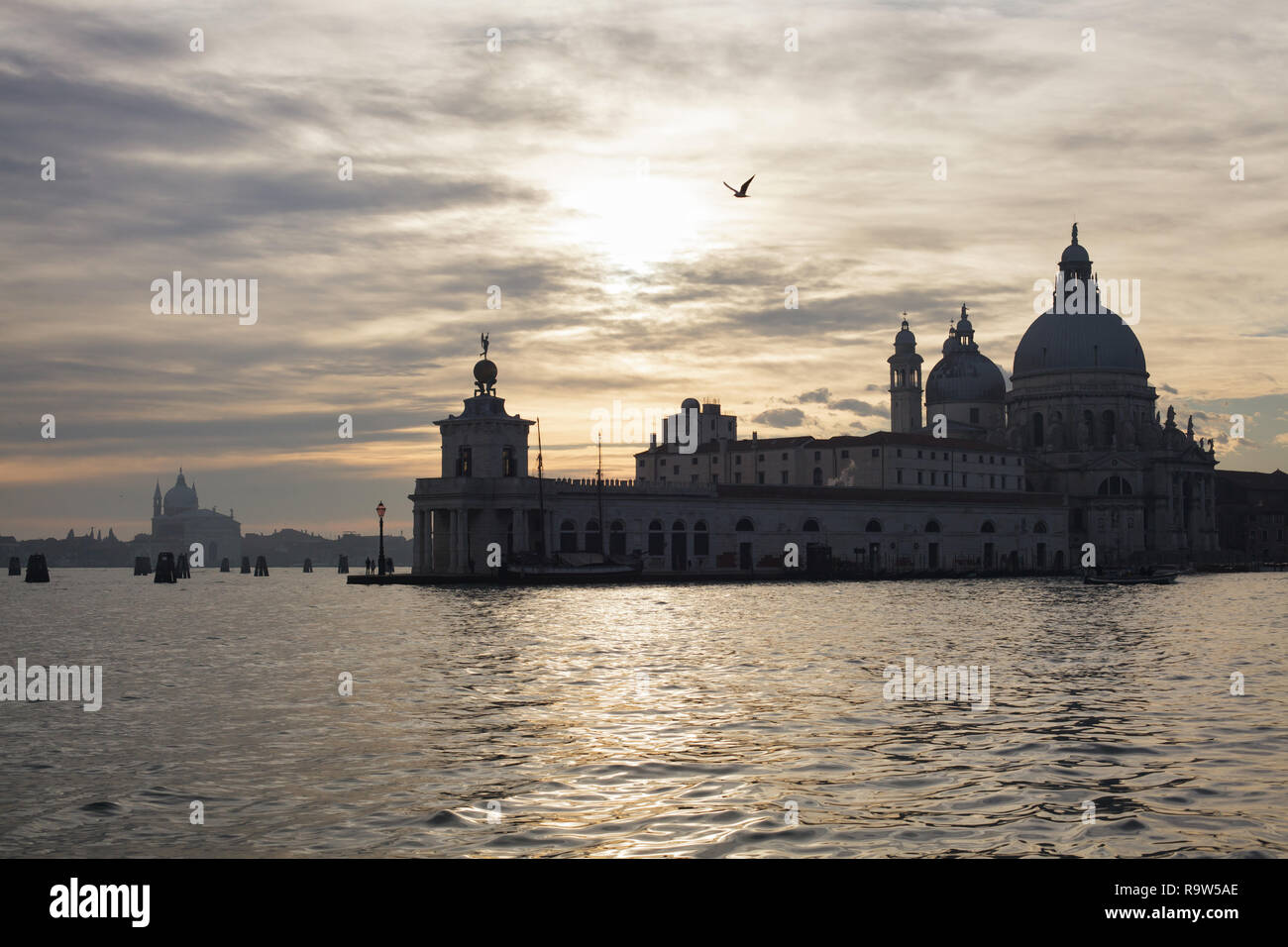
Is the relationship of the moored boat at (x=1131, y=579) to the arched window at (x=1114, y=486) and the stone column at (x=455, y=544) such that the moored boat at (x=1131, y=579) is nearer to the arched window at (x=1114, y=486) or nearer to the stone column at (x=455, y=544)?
the arched window at (x=1114, y=486)

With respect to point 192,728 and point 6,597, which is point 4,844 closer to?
point 192,728

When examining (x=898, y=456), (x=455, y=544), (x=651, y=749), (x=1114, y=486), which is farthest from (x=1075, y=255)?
(x=651, y=749)

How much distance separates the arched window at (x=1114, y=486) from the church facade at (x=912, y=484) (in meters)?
0.22

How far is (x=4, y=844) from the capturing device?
1204 centimetres

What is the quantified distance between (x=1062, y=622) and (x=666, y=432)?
80.3 meters

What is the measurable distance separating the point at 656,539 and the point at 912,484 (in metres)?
29.8

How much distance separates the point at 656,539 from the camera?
88.7m

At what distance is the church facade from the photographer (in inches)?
3302

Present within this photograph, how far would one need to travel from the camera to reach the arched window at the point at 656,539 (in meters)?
88.4

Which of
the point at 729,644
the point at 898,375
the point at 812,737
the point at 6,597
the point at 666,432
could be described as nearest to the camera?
the point at 812,737

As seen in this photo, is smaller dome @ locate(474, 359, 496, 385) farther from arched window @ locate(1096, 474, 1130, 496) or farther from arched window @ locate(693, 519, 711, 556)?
arched window @ locate(1096, 474, 1130, 496)

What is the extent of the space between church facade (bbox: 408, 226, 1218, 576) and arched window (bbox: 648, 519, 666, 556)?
0.52ft
